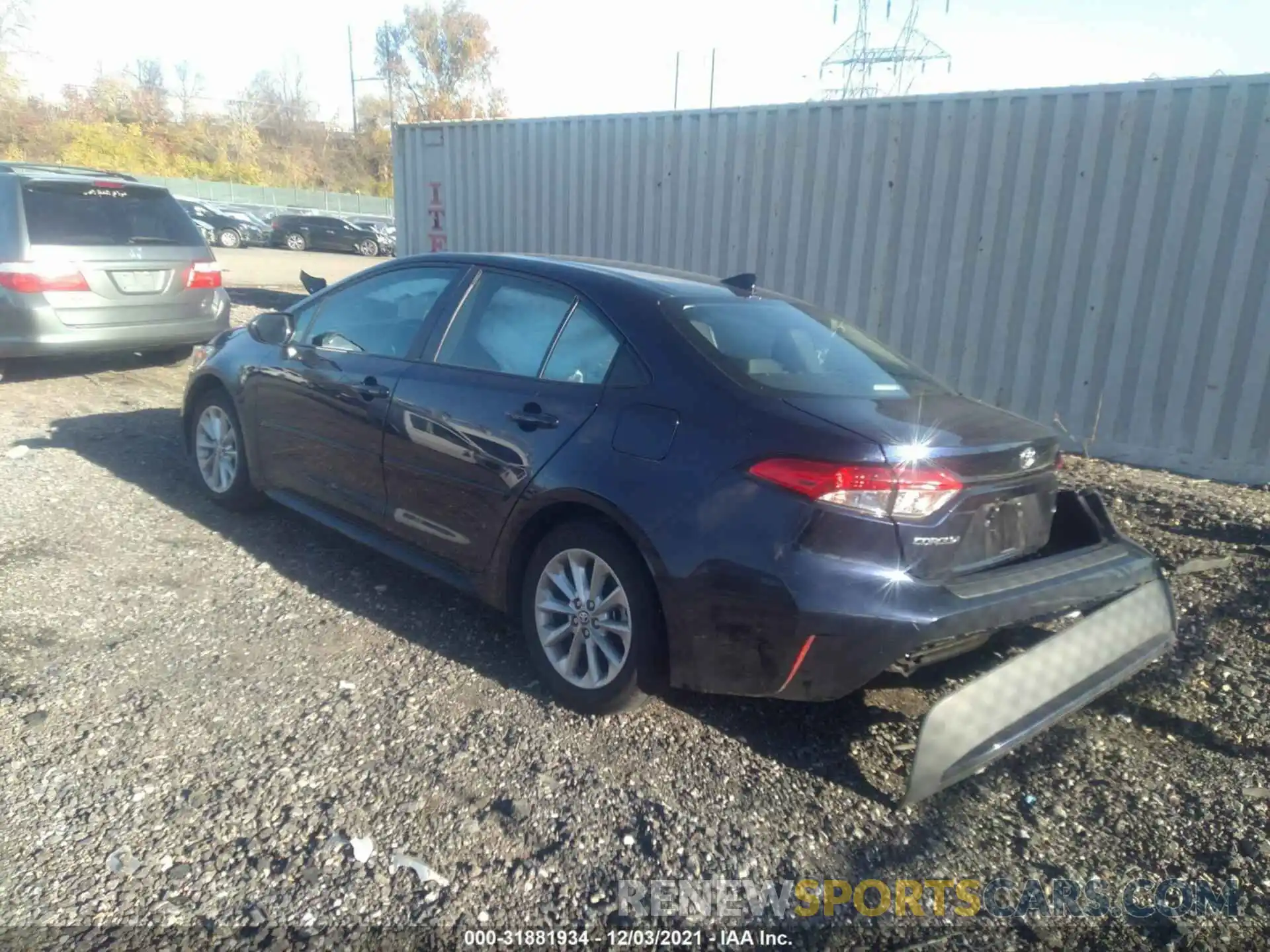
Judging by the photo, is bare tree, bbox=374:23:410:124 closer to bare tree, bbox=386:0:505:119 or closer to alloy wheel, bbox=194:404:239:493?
bare tree, bbox=386:0:505:119

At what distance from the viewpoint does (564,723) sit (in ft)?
11.3

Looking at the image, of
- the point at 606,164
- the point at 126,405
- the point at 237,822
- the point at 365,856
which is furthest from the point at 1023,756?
the point at 606,164

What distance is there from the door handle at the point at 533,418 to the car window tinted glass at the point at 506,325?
0.18m

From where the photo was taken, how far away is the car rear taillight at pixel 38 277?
7.67m

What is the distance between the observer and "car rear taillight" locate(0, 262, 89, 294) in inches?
302

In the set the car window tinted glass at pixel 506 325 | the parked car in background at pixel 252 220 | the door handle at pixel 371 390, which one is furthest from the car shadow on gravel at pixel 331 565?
the parked car in background at pixel 252 220

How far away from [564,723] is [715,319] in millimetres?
1589

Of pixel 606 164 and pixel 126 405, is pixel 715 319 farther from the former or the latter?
pixel 606 164

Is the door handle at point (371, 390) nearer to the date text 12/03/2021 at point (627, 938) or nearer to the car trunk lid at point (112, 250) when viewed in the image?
the date text 12/03/2021 at point (627, 938)

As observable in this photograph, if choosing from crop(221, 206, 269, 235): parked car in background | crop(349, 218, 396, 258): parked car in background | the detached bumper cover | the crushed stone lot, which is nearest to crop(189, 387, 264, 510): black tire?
the crushed stone lot

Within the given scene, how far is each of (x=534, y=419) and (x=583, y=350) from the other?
32cm

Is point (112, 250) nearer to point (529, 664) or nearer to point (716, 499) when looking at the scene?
point (529, 664)

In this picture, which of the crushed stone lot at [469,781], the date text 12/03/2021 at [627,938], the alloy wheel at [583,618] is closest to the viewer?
the date text 12/03/2021 at [627,938]

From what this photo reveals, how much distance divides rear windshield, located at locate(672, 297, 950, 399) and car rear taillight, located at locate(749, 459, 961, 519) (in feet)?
1.48
